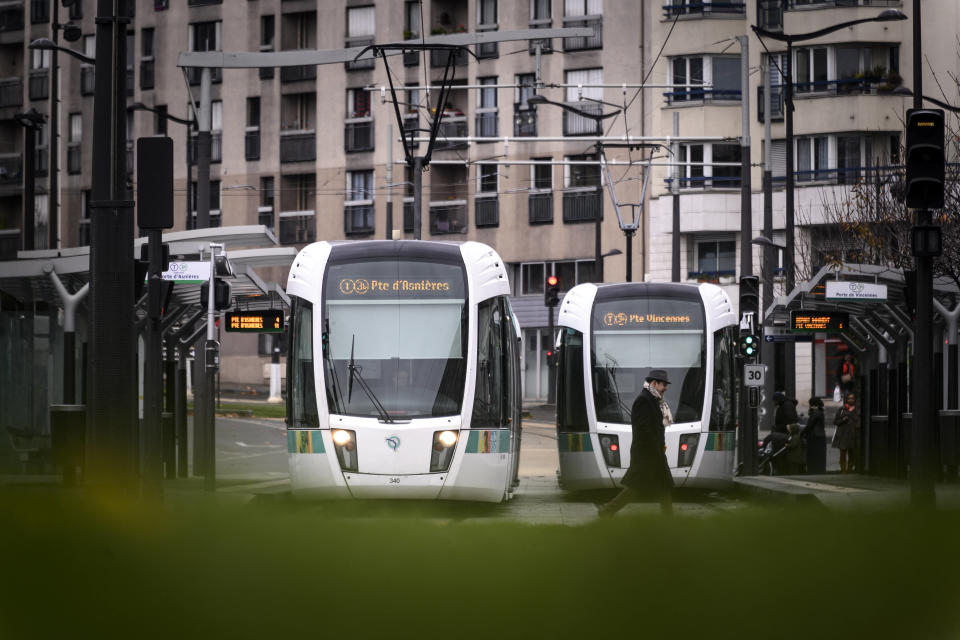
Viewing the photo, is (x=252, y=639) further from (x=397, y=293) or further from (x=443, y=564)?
(x=397, y=293)

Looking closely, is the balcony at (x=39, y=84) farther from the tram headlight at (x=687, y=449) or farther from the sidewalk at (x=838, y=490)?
the tram headlight at (x=687, y=449)

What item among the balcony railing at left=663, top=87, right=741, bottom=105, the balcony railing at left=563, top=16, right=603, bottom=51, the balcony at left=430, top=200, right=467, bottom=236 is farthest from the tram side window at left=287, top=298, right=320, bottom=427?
the balcony at left=430, top=200, right=467, bottom=236

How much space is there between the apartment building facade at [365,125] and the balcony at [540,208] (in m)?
0.06

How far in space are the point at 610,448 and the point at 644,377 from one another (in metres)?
1.04

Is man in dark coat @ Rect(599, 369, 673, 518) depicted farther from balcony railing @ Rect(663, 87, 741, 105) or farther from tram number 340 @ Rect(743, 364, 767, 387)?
balcony railing @ Rect(663, 87, 741, 105)

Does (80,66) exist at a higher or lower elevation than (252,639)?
higher

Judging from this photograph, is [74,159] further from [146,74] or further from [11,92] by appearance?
[146,74]

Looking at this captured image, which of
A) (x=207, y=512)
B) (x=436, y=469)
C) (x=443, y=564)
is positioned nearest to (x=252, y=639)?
(x=443, y=564)

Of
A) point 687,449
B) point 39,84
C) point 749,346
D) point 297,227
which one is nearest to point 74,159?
point 39,84

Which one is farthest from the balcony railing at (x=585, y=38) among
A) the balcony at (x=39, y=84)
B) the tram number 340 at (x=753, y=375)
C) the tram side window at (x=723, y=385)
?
the tram side window at (x=723, y=385)

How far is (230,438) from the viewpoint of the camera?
4034 cm

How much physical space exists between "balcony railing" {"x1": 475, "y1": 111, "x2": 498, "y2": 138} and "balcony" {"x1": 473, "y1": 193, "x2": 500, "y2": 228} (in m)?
2.41

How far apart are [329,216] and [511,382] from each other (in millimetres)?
47410

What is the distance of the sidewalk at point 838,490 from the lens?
17.9 m
